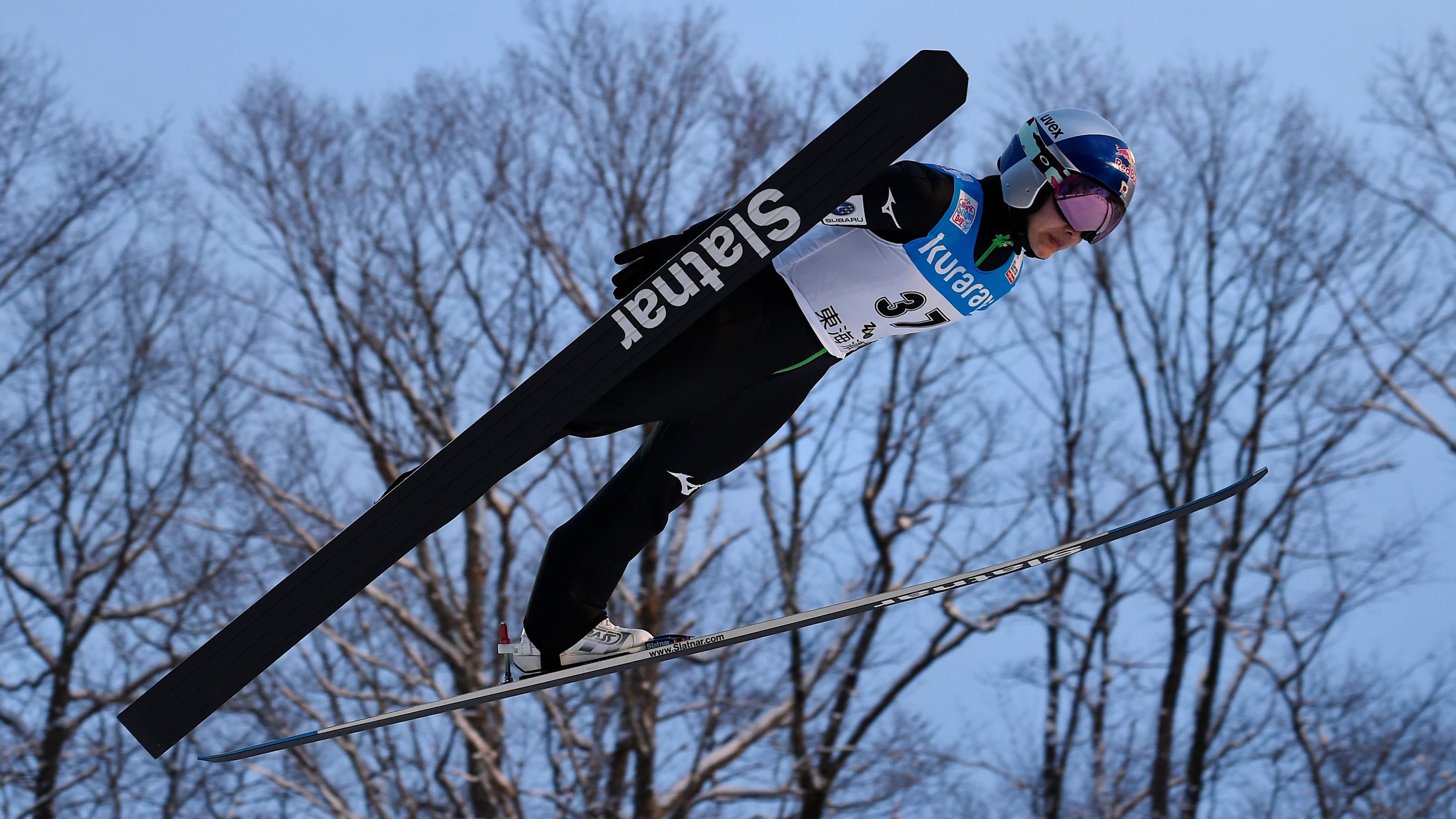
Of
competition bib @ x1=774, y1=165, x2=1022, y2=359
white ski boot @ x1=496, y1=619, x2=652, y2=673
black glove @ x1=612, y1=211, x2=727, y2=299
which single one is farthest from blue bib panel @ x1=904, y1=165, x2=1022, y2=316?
white ski boot @ x1=496, y1=619, x2=652, y2=673

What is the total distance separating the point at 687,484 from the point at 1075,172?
1242 mm

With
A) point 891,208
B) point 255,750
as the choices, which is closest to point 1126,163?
point 891,208

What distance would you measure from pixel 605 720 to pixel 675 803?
1096 millimetres

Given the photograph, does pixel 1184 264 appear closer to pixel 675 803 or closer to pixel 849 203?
pixel 675 803

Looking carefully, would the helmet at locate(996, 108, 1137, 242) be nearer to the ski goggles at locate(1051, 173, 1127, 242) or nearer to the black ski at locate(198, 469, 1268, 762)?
the ski goggles at locate(1051, 173, 1127, 242)

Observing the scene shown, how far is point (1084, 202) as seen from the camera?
2871mm

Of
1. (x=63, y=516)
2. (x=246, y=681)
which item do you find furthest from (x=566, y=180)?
(x=246, y=681)

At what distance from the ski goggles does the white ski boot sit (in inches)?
61.8

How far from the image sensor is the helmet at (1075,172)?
286cm

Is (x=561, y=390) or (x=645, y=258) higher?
(x=645, y=258)

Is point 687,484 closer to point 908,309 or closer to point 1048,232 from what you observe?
point 908,309

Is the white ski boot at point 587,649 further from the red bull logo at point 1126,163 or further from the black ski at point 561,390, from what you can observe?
the red bull logo at point 1126,163

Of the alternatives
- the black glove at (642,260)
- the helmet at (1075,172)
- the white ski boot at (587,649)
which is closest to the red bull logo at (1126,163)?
the helmet at (1075,172)

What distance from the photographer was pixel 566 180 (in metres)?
14.2
